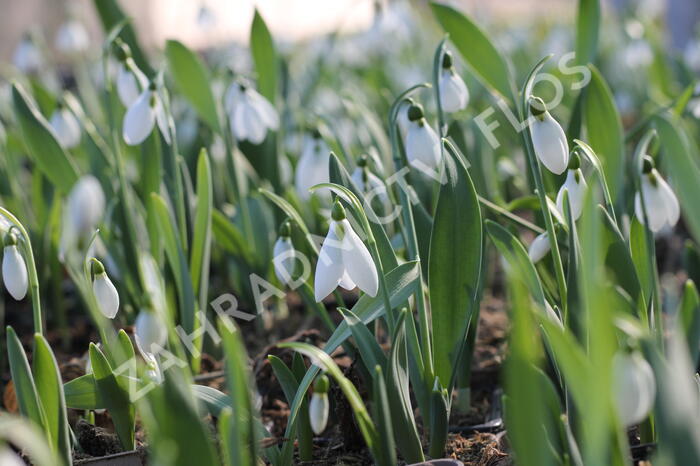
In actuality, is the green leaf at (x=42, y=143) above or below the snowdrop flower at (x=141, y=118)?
above

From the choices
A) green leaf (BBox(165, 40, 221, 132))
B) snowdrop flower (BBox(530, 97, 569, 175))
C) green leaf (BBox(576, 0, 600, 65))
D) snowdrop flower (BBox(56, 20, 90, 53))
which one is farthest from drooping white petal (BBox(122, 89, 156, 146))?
snowdrop flower (BBox(56, 20, 90, 53))

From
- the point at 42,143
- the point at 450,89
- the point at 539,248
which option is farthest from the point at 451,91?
the point at 42,143

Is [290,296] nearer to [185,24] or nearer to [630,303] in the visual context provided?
[630,303]

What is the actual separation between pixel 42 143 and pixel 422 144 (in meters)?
0.93

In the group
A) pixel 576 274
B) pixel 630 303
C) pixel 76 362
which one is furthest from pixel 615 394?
pixel 76 362

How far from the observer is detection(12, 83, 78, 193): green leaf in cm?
169

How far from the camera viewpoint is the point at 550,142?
3.56 ft

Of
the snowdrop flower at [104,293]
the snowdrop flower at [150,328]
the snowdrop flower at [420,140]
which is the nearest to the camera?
the snowdrop flower at [150,328]

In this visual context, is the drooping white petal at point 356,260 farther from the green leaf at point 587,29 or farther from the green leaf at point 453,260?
the green leaf at point 587,29

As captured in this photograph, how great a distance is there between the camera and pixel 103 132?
2.46 m

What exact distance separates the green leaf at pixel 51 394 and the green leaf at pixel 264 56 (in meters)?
1.06

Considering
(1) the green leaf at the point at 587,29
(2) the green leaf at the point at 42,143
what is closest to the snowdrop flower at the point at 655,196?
(1) the green leaf at the point at 587,29

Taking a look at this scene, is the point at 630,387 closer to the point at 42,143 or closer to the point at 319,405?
the point at 319,405

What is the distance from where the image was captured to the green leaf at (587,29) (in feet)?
5.89
